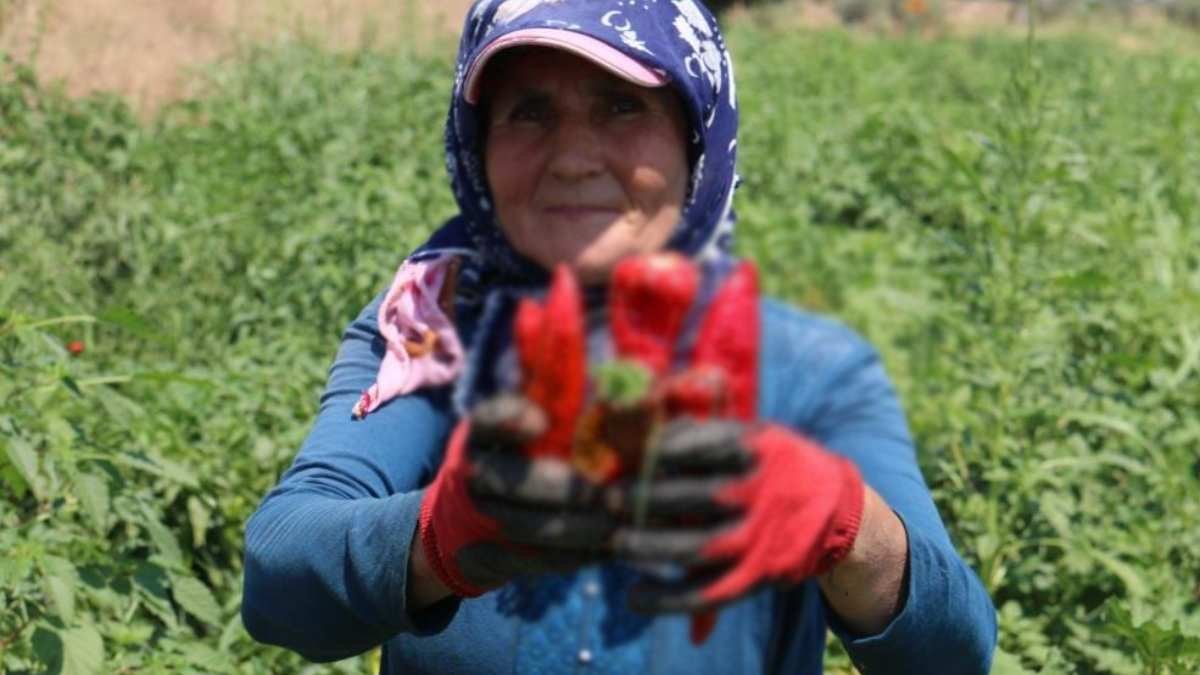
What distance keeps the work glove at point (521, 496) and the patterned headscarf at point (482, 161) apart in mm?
167

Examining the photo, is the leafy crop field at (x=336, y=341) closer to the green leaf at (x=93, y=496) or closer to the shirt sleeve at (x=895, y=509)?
the green leaf at (x=93, y=496)

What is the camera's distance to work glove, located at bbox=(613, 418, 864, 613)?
1.11m

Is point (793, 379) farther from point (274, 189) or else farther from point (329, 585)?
point (274, 189)

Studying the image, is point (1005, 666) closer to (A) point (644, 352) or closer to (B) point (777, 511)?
(B) point (777, 511)

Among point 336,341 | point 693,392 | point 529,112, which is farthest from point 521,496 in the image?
point 336,341

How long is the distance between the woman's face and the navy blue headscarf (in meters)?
0.02

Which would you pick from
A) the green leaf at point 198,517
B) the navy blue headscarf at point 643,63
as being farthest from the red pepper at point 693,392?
the green leaf at point 198,517

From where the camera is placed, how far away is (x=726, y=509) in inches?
44.6

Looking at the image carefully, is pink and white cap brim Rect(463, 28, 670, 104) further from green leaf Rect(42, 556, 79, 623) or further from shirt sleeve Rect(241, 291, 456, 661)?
green leaf Rect(42, 556, 79, 623)

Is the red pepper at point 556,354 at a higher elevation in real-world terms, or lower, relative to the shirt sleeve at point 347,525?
higher

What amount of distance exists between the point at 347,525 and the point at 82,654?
3.05ft

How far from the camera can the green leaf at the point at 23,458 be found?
247 centimetres

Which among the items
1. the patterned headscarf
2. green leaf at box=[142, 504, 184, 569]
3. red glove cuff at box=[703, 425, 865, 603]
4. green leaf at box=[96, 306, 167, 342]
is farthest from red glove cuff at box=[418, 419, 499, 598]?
green leaf at box=[142, 504, 184, 569]

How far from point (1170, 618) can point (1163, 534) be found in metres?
0.55
